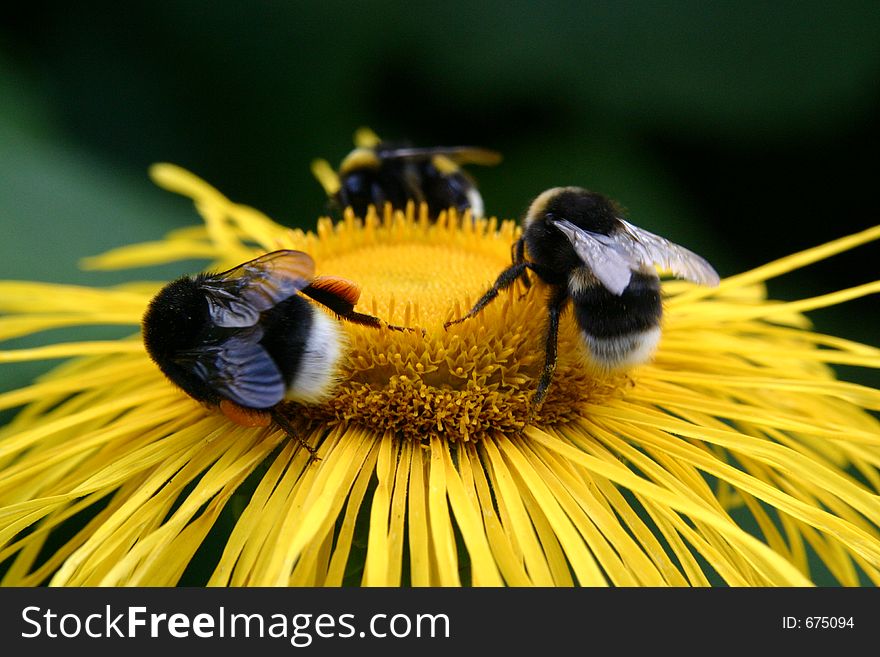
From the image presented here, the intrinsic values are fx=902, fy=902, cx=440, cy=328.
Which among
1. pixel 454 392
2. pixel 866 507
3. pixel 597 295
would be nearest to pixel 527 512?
pixel 454 392

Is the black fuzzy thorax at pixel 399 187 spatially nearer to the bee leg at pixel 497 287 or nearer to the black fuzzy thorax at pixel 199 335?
the bee leg at pixel 497 287

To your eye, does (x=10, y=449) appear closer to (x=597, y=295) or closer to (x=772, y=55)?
(x=597, y=295)

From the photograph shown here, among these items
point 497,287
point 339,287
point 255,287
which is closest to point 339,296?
point 339,287

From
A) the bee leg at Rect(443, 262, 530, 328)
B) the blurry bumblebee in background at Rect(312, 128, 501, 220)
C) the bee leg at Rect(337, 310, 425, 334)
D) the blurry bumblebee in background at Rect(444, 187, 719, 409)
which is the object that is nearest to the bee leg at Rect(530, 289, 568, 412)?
the blurry bumblebee in background at Rect(444, 187, 719, 409)

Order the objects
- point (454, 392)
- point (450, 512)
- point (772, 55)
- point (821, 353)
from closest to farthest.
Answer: point (450, 512) < point (454, 392) < point (821, 353) < point (772, 55)

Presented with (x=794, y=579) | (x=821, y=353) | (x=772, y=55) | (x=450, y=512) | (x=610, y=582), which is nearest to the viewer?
(x=794, y=579)
